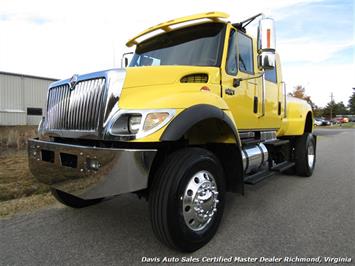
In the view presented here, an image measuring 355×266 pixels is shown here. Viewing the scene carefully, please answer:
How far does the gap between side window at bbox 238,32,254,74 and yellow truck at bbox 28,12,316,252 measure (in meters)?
0.01

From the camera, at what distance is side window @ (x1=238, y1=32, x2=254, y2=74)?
4448 mm

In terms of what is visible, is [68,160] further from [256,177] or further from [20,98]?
[20,98]

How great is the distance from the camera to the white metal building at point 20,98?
79.7ft

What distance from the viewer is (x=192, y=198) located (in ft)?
10.3

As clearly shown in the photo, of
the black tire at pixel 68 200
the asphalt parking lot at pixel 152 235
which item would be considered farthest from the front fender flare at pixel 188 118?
the black tire at pixel 68 200

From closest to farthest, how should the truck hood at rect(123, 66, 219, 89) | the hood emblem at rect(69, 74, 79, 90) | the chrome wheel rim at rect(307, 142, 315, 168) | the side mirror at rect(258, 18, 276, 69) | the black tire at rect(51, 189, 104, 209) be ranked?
the truck hood at rect(123, 66, 219, 89) < the hood emblem at rect(69, 74, 79, 90) < the side mirror at rect(258, 18, 276, 69) < the black tire at rect(51, 189, 104, 209) < the chrome wheel rim at rect(307, 142, 315, 168)

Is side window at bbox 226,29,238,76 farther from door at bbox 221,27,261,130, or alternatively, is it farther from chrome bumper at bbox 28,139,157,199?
chrome bumper at bbox 28,139,157,199

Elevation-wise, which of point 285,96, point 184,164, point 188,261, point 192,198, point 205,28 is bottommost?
point 188,261

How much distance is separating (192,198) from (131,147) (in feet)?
2.60

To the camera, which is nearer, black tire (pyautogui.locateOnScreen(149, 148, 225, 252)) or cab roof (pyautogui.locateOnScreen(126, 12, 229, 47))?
black tire (pyautogui.locateOnScreen(149, 148, 225, 252))

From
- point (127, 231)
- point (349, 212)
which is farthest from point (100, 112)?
point (349, 212)

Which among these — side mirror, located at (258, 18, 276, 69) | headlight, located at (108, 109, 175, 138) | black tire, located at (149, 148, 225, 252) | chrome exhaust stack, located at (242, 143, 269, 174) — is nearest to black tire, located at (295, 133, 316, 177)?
chrome exhaust stack, located at (242, 143, 269, 174)

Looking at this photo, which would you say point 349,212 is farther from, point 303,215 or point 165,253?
point 165,253

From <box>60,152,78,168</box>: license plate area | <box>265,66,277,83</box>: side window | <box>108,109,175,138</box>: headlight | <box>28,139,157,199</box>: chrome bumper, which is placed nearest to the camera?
<box>28,139,157,199</box>: chrome bumper
